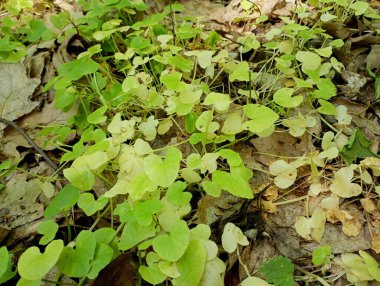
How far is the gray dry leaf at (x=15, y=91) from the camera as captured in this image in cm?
169

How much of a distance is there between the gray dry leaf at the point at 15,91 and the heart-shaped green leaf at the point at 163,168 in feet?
2.82

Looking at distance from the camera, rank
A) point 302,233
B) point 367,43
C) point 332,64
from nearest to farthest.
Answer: point 302,233 → point 332,64 → point 367,43

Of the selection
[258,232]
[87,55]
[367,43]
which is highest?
[87,55]

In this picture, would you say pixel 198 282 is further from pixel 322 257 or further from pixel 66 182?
pixel 66 182

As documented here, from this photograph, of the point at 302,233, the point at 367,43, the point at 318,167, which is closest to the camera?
the point at 302,233

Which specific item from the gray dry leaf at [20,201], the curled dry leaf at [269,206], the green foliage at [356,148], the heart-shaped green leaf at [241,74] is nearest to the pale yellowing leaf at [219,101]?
the heart-shaped green leaf at [241,74]

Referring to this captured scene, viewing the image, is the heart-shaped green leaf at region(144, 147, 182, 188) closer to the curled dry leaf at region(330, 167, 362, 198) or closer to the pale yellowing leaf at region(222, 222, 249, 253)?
the pale yellowing leaf at region(222, 222, 249, 253)

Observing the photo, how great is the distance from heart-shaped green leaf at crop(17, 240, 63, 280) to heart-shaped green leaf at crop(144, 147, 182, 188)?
0.31 metres

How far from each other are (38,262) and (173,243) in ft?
1.16

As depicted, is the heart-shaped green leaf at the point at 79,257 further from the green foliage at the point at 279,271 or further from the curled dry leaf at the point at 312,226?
the curled dry leaf at the point at 312,226

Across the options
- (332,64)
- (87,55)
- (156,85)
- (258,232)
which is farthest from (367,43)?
(87,55)

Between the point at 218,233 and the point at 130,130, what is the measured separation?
0.48 metres

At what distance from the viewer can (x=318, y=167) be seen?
130 centimetres

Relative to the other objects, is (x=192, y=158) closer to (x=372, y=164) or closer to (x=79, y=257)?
(x=79, y=257)
